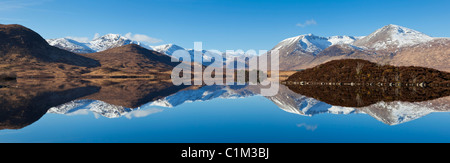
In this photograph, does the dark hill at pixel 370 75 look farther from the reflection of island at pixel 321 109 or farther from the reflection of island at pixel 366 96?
the reflection of island at pixel 321 109

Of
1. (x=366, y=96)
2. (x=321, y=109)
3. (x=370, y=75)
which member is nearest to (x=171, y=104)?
(x=321, y=109)

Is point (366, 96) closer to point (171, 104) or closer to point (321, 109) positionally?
point (321, 109)

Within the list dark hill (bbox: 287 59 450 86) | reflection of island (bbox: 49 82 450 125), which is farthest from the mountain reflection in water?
dark hill (bbox: 287 59 450 86)

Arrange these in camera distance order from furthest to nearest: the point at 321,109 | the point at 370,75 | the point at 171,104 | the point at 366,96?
the point at 370,75 → the point at 366,96 → the point at 171,104 → the point at 321,109

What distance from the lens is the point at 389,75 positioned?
273 feet

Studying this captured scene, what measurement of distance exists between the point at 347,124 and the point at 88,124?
15674 mm

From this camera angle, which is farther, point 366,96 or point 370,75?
point 370,75

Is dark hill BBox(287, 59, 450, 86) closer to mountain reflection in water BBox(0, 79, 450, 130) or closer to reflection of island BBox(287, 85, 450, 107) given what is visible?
reflection of island BBox(287, 85, 450, 107)

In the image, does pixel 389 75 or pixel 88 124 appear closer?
pixel 88 124

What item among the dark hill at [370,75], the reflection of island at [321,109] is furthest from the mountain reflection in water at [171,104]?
the dark hill at [370,75]
